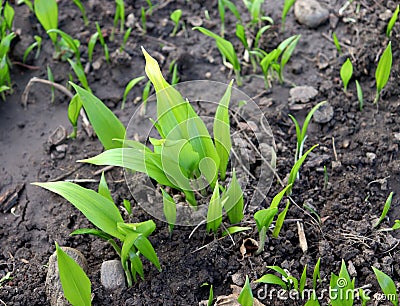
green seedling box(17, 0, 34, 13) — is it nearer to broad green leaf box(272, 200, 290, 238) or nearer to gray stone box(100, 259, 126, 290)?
gray stone box(100, 259, 126, 290)

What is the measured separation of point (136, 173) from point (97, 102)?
0.39 m

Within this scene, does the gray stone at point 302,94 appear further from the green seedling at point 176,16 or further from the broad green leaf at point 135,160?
the broad green leaf at point 135,160

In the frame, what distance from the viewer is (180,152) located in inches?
82.9

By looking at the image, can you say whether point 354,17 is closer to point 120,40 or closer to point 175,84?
point 175,84

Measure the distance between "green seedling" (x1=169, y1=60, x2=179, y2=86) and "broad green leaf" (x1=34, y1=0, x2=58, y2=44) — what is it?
0.67 metres

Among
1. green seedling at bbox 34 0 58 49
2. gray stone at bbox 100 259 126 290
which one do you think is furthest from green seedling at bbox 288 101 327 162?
green seedling at bbox 34 0 58 49

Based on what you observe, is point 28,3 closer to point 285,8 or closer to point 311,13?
point 285,8

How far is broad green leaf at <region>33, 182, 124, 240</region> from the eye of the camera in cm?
200

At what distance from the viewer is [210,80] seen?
9.99 feet

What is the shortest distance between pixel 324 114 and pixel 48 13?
1578mm

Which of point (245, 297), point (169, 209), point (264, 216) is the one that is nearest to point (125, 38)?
Answer: point (169, 209)

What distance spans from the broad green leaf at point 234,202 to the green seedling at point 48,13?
1497 mm

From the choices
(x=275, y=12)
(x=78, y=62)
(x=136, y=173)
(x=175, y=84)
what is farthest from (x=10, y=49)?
(x=275, y=12)

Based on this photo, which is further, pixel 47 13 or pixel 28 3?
pixel 28 3
